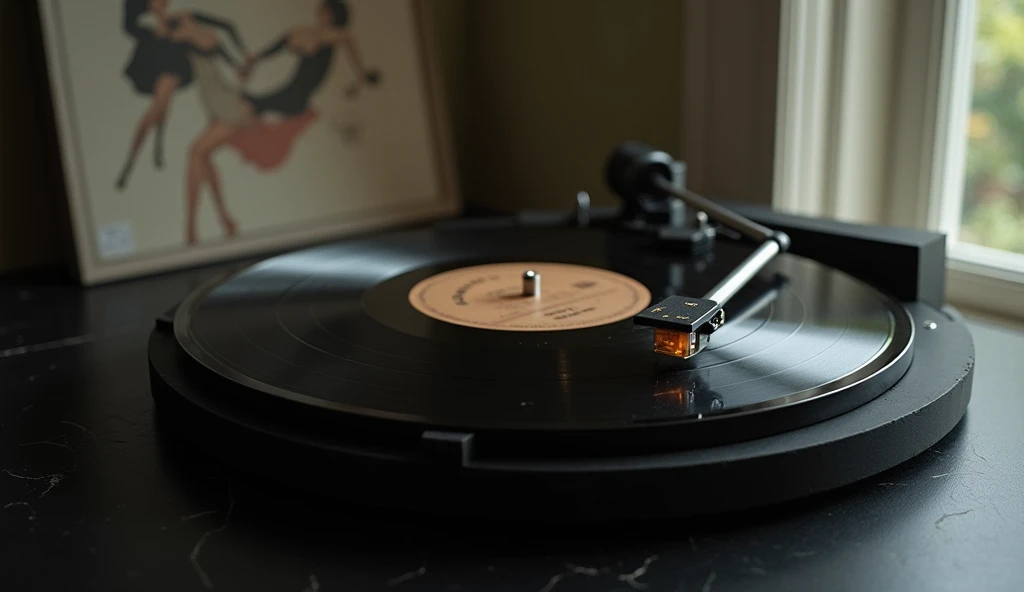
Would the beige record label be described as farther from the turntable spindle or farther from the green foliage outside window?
the green foliage outside window

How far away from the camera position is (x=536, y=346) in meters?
0.95

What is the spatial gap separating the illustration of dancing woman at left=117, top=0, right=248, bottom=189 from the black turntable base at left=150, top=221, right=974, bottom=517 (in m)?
0.51

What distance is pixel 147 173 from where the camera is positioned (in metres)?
1.59

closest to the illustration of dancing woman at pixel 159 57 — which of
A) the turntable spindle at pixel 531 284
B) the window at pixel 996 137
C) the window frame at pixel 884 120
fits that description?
the turntable spindle at pixel 531 284

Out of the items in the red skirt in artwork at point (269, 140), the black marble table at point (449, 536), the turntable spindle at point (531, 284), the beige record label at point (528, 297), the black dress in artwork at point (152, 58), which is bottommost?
the black marble table at point (449, 536)

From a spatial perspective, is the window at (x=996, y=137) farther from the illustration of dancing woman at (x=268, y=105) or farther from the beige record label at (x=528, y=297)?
the illustration of dancing woman at (x=268, y=105)

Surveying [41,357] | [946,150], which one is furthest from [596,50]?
[41,357]

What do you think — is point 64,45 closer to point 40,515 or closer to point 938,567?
point 40,515

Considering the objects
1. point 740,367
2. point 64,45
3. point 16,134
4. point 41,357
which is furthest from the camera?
point 16,134

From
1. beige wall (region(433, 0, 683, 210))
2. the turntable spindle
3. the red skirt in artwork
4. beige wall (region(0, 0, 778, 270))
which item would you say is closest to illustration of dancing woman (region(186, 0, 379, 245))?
the red skirt in artwork

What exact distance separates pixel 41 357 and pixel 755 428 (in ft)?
2.73

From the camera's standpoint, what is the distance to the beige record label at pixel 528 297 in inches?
41.4

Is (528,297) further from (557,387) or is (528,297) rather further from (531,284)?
(557,387)

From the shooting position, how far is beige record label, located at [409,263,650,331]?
1.05 metres
